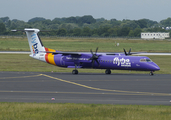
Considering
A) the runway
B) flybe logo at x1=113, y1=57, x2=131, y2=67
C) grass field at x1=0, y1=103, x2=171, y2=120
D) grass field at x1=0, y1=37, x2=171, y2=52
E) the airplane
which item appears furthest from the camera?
grass field at x1=0, y1=37, x2=171, y2=52

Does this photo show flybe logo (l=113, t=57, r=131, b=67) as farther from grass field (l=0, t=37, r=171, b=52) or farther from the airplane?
grass field (l=0, t=37, r=171, b=52)

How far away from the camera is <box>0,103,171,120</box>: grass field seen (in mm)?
15812

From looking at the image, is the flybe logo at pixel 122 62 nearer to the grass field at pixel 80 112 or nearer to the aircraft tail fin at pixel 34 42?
the aircraft tail fin at pixel 34 42

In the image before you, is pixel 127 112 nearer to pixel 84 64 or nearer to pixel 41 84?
pixel 41 84

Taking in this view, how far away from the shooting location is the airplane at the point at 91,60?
3816cm

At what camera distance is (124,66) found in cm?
3872

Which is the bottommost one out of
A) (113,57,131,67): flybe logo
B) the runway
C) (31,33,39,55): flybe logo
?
the runway

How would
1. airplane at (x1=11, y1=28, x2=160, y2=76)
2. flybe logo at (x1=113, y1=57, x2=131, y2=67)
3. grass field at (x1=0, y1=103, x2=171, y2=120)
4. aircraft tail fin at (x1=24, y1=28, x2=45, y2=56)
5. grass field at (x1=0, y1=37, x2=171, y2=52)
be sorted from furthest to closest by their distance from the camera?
grass field at (x1=0, y1=37, x2=171, y2=52) < aircraft tail fin at (x1=24, y1=28, x2=45, y2=56) < flybe logo at (x1=113, y1=57, x2=131, y2=67) < airplane at (x1=11, y1=28, x2=160, y2=76) < grass field at (x1=0, y1=103, x2=171, y2=120)

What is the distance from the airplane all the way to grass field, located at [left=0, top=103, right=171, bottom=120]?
65.2 feet

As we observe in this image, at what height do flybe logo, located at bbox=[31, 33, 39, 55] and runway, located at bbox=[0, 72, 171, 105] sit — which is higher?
flybe logo, located at bbox=[31, 33, 39, 55]

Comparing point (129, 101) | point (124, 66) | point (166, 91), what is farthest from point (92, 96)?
point (124, 66)

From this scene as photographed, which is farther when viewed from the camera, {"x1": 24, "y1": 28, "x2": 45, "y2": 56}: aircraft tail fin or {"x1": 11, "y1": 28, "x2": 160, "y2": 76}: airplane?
{"x1": 24, "y1": 28, "x2": 45, "y2": 56}: aircraft tail fin

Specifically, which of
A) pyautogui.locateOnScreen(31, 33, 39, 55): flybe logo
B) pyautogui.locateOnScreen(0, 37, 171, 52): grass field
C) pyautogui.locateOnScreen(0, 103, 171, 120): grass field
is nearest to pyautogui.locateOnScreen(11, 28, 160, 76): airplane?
pyautogui.locateOnScreen(31, 33, 39, 55): flybe logo

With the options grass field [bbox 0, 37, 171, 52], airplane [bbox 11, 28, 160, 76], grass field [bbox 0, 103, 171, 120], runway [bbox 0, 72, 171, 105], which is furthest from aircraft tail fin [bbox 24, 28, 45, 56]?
grass field [bbox 0, 37, 171, 52]
